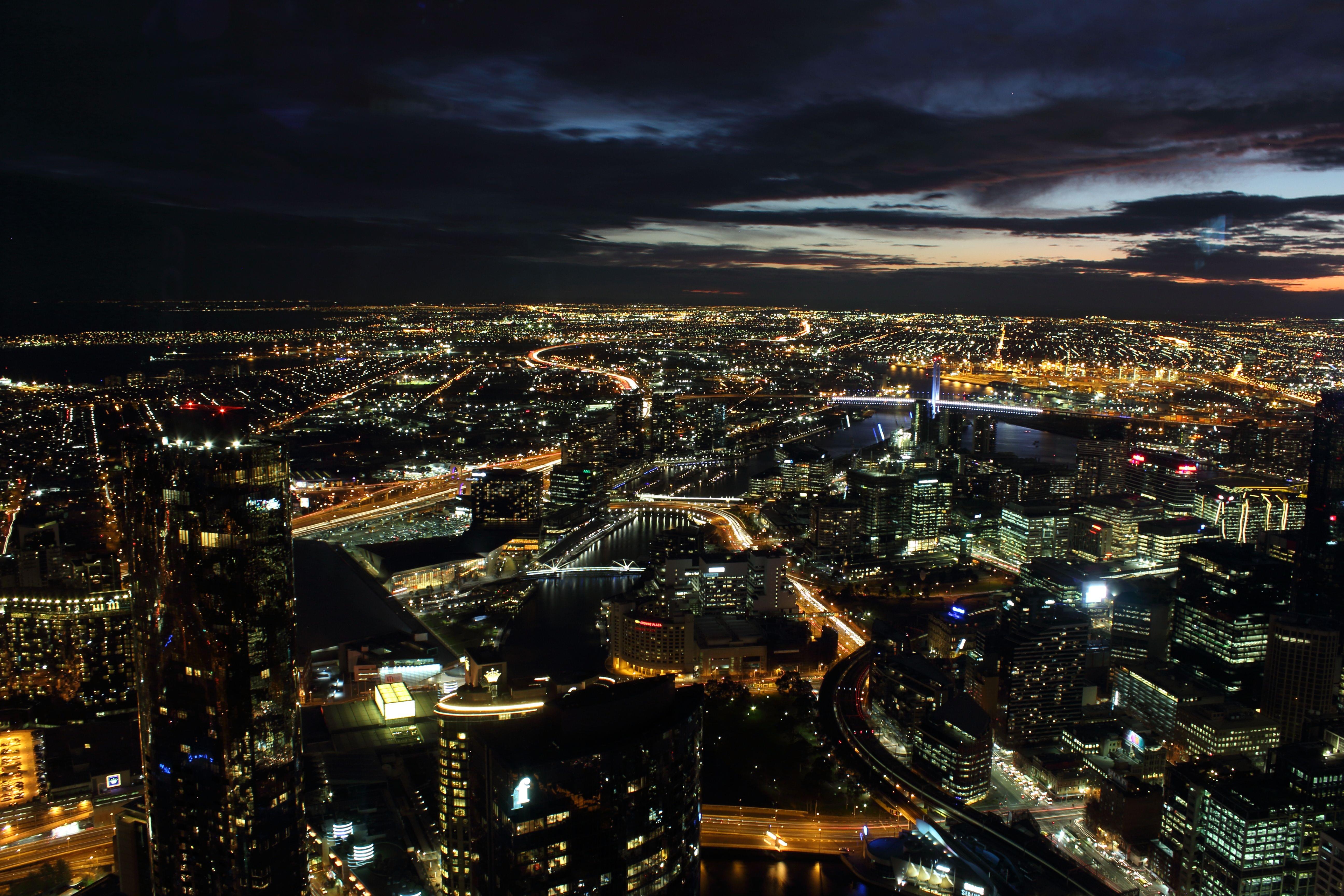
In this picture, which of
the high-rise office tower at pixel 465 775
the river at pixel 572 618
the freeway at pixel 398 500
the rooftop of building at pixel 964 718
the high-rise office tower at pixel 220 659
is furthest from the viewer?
the freeway at pixel 398 500

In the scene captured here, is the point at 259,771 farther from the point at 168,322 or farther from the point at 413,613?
the point at 413,613

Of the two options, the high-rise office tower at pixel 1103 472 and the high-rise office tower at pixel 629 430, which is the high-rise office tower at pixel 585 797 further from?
the high-rise office tower at pixel 1103 472

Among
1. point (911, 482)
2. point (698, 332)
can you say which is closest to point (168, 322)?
point (911, 482)

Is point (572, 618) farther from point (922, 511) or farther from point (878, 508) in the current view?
point (922, 511)

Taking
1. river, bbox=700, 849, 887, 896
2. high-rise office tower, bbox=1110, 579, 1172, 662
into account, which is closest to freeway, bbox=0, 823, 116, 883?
river, bbox=700, 849, 887, 896

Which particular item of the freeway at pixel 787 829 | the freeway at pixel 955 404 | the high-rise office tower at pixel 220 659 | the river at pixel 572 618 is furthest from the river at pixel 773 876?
the freeway at pixel 955 404

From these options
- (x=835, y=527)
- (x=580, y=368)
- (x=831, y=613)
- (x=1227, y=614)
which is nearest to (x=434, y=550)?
(x=831, y=613)
